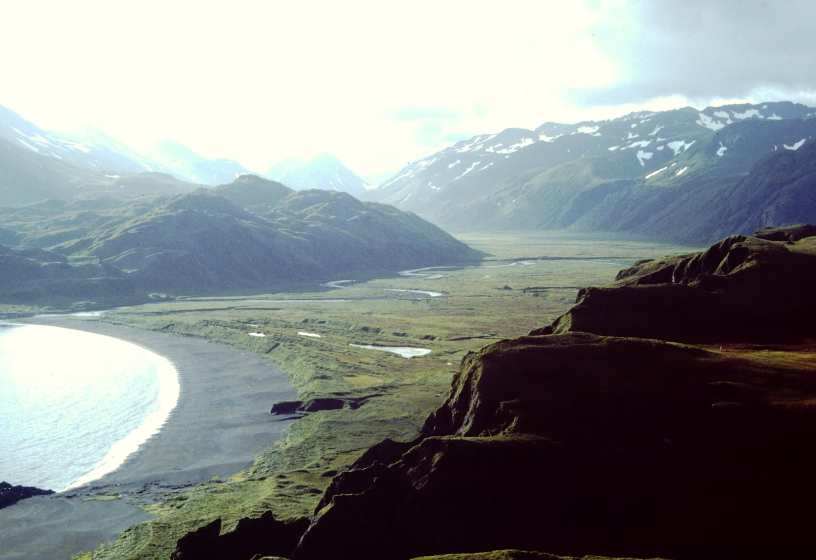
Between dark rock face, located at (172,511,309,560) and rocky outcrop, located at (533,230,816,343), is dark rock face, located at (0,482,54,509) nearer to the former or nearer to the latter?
dark rock face, located at (172,511,309,560)

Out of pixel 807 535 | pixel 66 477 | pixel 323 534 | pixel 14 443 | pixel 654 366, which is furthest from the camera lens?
pixel 14 443

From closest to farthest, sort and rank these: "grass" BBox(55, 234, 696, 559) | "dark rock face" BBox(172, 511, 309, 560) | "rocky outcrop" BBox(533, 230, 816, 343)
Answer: "dark rock face" BBox(172, 511, 309, 560), "grass" BBox(55, 234, 696, 559), "rocky outcrop" BBox(533, 230, 816, 343)

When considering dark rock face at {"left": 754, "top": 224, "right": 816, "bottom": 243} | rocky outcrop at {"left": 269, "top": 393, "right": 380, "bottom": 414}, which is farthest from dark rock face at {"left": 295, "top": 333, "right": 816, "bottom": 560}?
dark rock face at {"left": 754, "top": 224, "right": 816, "bottom": 243}

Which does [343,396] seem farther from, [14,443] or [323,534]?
[323,534]

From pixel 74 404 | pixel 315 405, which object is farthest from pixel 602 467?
pixel 74 404

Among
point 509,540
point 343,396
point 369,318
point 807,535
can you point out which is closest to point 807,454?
point 807,535
